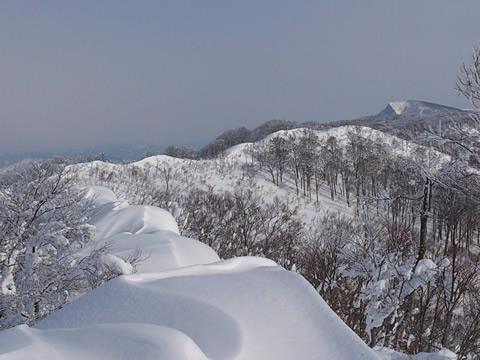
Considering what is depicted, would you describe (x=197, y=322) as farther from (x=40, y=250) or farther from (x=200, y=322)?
(x=40, y=250)

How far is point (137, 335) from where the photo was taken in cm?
333

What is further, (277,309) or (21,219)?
(21,219)

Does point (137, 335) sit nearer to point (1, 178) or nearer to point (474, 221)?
point (474, 221)

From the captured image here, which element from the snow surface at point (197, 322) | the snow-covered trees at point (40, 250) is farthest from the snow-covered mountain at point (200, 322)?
the snow-covered trees at point (40, 250)

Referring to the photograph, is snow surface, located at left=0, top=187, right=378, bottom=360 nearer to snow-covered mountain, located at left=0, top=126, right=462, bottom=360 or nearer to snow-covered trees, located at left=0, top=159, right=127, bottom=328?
snow-covered mountain, located at left=0, top=126, right=462, bottom=360

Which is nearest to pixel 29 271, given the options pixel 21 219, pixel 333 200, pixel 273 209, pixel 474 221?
pixel 21 219

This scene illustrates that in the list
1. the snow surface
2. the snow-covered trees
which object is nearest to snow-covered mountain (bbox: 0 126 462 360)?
the snow surface

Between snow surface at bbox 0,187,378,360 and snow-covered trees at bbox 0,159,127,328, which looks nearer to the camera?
snow surface at bbox 0,187,378,360

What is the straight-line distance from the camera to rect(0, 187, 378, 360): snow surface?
3.23 meters

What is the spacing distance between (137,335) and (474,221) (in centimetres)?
890

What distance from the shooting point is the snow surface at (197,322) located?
3.23 metres

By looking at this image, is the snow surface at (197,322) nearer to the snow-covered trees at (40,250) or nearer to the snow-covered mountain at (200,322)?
the snow-covered mountain at (200,322)

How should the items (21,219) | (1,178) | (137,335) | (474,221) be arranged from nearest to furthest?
(137,335) < (474,221) < (21,219) < (1,178)

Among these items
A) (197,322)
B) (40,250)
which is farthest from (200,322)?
(40,250)
